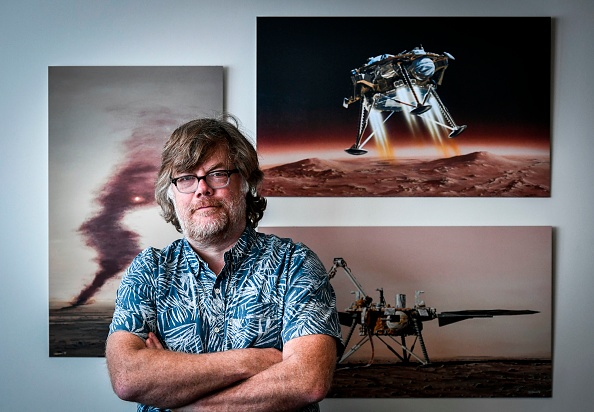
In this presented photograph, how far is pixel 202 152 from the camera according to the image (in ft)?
6.05

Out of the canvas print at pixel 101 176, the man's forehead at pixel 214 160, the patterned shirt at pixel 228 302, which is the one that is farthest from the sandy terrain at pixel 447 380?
the man's forehead at pixel 214 160

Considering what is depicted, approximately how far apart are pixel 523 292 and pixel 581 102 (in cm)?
76

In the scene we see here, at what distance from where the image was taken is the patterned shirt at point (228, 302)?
1.75 m

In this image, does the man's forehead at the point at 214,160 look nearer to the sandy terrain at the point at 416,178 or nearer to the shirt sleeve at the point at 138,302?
the shirt sleeve at the point at 138,302

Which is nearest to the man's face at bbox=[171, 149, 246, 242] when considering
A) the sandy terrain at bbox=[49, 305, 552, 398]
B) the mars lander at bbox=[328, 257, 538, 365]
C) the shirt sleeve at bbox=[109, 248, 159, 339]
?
the shirt sleeve at bbox=[109, 248, 159, 339]

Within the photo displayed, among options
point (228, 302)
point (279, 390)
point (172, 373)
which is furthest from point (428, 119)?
point (172, 373)

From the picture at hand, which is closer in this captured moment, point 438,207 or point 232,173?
point 232,173

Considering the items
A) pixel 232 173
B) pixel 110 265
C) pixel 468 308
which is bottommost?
pixel 468 308

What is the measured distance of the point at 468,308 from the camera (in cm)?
238

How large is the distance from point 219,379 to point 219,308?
0.77ft

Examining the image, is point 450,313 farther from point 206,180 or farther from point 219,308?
point 206,180

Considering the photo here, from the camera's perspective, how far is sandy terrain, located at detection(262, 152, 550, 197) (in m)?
2.38

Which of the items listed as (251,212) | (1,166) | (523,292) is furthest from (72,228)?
(523,292)

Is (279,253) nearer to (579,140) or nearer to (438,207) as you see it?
(438,207)
